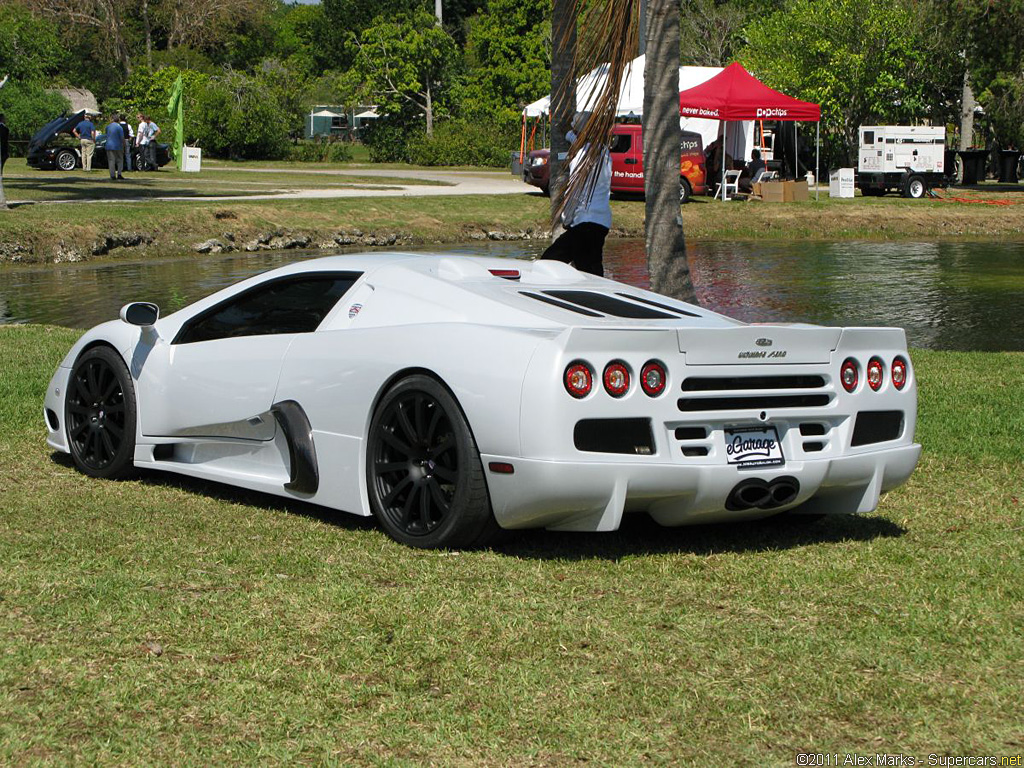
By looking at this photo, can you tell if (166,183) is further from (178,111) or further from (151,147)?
(151,147)

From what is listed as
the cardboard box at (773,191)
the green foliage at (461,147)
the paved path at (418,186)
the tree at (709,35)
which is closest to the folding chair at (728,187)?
the cardboard box at (773,191)

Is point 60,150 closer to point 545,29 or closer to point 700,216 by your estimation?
point 700,216

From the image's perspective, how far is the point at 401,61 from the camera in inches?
2352

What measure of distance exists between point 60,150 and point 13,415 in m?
34.3

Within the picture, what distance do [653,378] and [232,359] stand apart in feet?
7.95

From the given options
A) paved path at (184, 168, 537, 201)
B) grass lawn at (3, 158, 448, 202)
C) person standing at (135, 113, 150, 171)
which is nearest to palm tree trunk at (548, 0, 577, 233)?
paved path at (184, 168, 537, 201)

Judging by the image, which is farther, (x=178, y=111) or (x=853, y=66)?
(x=853, y=66)

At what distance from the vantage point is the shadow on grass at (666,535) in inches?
230

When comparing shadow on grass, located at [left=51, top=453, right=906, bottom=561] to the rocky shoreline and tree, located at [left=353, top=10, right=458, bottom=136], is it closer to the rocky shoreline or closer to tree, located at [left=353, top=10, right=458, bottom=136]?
the rocky shoreline

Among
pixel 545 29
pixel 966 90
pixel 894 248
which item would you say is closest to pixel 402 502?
pixel 894 248

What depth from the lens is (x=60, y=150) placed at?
4081 cm

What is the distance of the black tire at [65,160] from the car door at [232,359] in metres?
35.8

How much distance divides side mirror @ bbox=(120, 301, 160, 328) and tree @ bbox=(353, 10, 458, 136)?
174ft

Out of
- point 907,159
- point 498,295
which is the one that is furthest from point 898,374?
point 907,159
